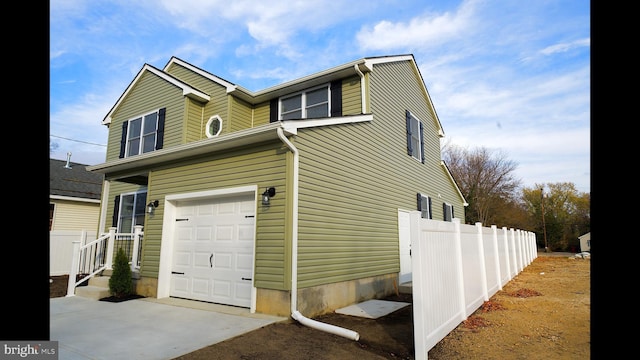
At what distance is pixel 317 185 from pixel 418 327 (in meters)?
3.62

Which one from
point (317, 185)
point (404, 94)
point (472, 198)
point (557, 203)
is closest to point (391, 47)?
point (404, 94)

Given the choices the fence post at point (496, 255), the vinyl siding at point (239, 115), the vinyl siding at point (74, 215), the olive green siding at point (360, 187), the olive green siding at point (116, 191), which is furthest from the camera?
the vinyl siding at point (74, 215)

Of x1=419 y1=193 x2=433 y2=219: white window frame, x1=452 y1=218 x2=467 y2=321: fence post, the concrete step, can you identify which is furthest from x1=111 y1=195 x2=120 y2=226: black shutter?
x1=452 y1=218 x2=467 y2=321: fence post

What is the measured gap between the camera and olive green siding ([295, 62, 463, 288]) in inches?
269

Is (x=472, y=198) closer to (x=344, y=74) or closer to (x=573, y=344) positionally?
(x=344, y=74)

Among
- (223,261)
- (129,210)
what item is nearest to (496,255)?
(223,261)

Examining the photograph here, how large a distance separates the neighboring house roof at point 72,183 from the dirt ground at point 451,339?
14.8m

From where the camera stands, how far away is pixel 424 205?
1250cm

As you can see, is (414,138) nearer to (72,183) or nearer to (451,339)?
(451,339)

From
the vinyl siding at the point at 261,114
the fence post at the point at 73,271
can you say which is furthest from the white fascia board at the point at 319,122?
the fence post at the point at 73,271

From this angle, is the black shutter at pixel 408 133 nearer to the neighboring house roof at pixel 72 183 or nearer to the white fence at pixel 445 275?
the white fence at pixel 445 275

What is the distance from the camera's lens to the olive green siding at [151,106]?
35.6ft

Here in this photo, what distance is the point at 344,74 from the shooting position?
30.9 ft

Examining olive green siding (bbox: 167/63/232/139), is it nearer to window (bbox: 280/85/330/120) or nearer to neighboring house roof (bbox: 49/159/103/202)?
window (bbox: 280/85/330/120)
